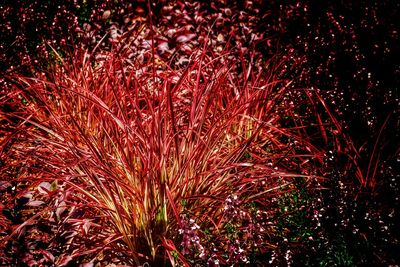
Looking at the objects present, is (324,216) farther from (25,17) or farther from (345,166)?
(25,17)

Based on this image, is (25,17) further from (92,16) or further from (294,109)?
(294,109)

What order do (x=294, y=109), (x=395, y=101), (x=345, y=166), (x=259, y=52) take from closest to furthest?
(x=345, y=166), (x=395, y=101), (x=294, y=109), (x=259, y=52)

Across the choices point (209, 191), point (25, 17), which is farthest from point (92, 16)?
point (209, 191)

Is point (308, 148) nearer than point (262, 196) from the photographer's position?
No

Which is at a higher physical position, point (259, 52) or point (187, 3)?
point (187, 3)

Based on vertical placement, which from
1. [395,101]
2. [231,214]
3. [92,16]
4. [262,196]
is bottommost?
[262,196]

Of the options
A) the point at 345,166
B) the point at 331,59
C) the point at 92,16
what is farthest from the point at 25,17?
the point at 345,166

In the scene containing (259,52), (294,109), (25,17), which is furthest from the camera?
(259,52)
